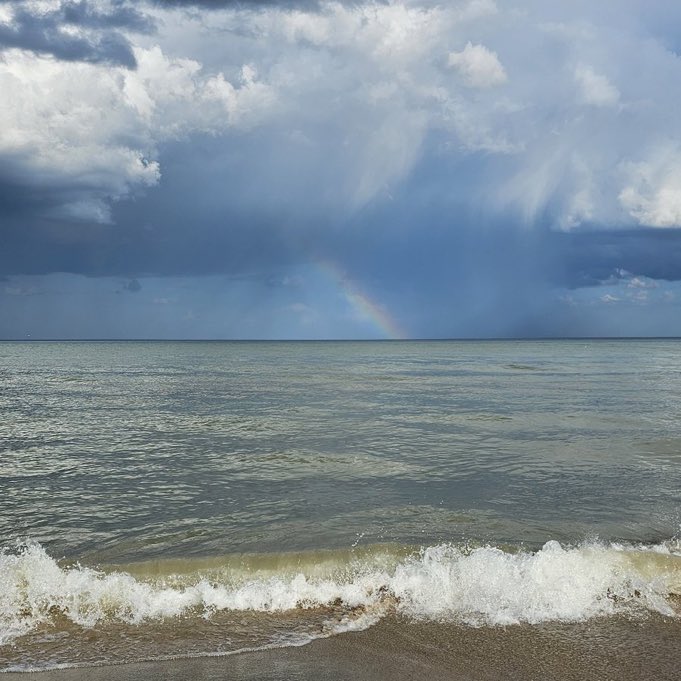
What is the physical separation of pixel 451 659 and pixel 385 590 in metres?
2.32

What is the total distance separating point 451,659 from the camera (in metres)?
7.78

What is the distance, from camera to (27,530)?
1340 centimetres

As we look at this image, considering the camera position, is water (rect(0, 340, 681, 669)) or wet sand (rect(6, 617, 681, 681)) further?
water (rect(0, 340, 681, 669))

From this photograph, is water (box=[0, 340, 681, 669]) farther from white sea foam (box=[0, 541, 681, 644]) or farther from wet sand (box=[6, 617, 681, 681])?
wet sand (box=[6, 617, 681, 681])

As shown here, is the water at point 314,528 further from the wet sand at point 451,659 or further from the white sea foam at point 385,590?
the wet sand at point 451,659

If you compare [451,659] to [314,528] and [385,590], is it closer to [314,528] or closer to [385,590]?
[385,590]

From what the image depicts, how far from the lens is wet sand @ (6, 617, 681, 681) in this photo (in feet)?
24.2

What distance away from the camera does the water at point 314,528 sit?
30.1 feet

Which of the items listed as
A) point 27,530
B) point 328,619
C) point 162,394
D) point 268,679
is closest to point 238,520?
point 27,530

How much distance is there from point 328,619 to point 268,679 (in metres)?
1.88

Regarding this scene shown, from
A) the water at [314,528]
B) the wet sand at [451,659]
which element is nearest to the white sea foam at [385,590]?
the water at [314,528]

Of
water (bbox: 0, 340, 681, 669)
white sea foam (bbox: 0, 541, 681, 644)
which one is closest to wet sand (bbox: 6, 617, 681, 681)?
water (bbox: 0, 340, 681, 669)

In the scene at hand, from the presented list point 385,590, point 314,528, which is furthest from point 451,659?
point 314,528

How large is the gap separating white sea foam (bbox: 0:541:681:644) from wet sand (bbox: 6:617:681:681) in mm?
502
